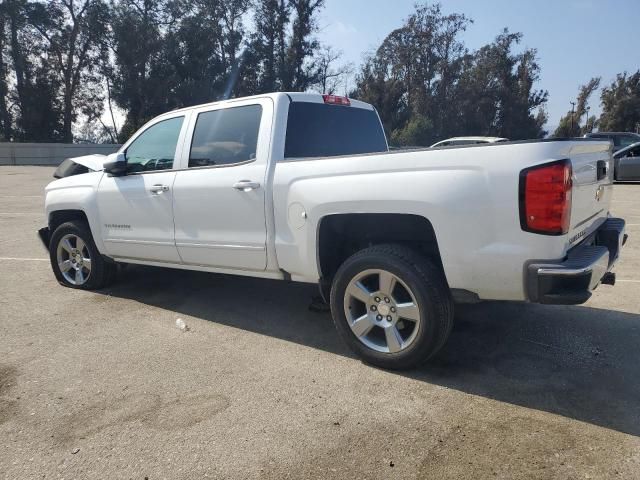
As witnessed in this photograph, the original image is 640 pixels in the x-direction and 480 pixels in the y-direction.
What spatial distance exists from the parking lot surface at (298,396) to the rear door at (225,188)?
683 millimetres

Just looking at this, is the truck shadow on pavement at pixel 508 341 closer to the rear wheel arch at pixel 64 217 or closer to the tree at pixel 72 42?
the rear wheel arch at pixel 64 217

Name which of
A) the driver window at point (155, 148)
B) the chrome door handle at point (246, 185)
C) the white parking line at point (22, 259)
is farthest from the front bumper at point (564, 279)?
the white parking line at point (22, 259)

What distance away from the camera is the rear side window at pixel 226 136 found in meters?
4.18

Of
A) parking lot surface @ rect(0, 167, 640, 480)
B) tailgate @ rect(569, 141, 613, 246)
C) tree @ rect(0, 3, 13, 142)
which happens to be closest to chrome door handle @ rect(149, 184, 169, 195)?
parking lot surface @ rect(0, 167, 640, 480)

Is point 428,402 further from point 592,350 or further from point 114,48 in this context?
point 114,48

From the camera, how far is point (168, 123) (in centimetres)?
483

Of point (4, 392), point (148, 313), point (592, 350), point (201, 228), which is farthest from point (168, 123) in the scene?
point (592, 350)

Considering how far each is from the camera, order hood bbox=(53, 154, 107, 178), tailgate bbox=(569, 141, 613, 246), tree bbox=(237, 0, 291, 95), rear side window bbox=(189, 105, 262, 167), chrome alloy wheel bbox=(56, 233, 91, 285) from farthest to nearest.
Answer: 1. tree bbox=(237, 0, 291, 95)
2. hood bbox=(53, 154, 107, 178)
3. chrome alloy wheel bbox=(56, 233, 91, 285)
4. rear side window bbox=(189, 105, 262, 167)
5. tailgate bbox=(569, 141, 613, 246)

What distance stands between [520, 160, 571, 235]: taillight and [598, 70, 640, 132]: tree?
172 feet

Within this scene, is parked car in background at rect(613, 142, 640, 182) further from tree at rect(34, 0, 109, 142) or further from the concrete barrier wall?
tree at rect(34, 0, 109, 142)

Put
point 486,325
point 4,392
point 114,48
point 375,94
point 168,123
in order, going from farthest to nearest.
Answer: point 375,94
point 114,48
point 168,123
point 486,325
point 4,392

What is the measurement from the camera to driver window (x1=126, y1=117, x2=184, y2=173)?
4723mm

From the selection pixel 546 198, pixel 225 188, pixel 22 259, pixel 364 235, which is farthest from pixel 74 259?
pixel 546 198

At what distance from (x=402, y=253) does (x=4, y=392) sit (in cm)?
273
